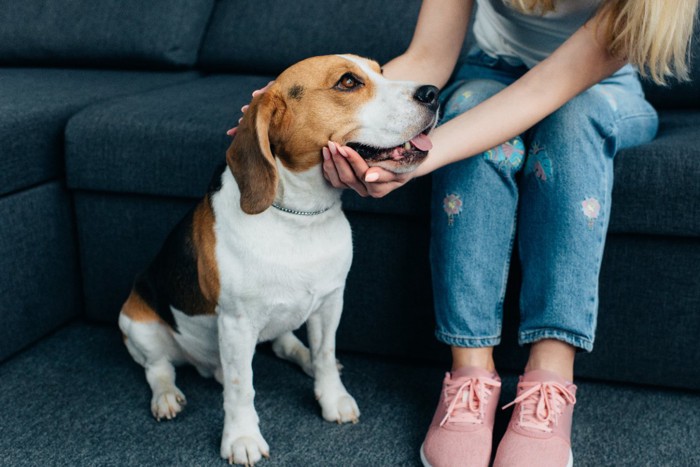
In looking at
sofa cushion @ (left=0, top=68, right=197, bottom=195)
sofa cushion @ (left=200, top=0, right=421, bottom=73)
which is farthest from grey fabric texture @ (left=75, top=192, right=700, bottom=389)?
sofa cushion @ (left=200, top=0, right=421, bottom=73)

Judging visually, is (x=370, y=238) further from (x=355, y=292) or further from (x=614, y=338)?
(x=614, y=338)

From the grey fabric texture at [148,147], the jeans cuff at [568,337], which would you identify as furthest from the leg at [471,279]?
the grey fabric texture at [148,147]

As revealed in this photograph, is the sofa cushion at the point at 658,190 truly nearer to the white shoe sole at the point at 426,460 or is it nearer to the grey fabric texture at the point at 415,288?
the grey fabric texture at the point at 415,288

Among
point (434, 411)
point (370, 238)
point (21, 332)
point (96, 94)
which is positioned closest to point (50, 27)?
point (96, 94)

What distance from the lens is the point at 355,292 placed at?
1752 mm

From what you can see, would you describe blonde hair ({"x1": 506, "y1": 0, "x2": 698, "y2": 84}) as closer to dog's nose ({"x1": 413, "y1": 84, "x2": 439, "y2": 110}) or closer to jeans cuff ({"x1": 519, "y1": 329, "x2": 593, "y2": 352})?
dog's nose ({"x1": 413, "y1": 84, "x2": 439, "y2": 110})

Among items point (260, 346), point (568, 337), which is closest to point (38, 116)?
point (260, 346)

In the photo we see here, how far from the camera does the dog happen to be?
1.25 meters

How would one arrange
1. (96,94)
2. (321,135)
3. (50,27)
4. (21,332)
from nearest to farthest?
(321,135)
(21,332)
(96,94)
(50,27)

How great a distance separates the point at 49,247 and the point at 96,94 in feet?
1.62

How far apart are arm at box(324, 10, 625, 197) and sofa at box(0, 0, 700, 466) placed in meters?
0.23

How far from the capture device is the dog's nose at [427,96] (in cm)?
125

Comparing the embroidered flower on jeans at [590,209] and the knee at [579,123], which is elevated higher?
the knee at [579,123]

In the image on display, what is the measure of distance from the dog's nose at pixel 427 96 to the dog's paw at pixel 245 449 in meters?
0.70
